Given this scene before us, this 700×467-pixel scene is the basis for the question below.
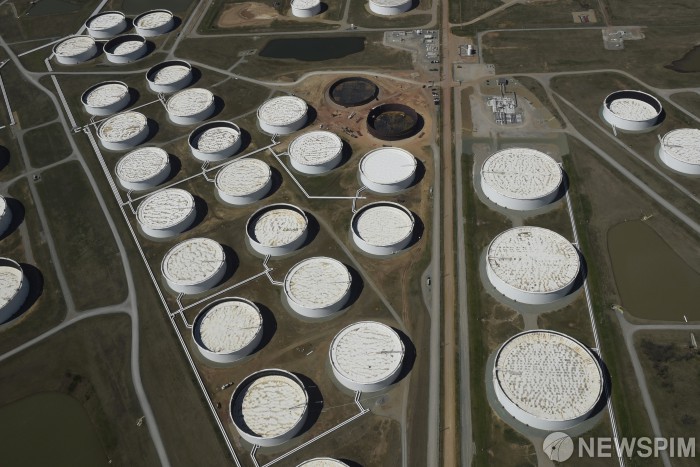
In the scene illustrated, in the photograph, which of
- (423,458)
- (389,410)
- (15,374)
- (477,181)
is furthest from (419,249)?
(15,374)

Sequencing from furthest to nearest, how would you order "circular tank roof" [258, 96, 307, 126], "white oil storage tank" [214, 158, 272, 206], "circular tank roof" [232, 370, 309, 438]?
1. "circular tank roof" [258, 96, 307, 126]
2. "white oil storage tank" [214, 158, 272, 206]
3. "circular tank roof" [232, 370, 309, 438]

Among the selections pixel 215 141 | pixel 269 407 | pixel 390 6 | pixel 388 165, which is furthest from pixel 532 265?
pixel 390 6

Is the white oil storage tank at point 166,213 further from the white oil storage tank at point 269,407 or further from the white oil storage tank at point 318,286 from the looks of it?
the white oil storage tank at point 269,407

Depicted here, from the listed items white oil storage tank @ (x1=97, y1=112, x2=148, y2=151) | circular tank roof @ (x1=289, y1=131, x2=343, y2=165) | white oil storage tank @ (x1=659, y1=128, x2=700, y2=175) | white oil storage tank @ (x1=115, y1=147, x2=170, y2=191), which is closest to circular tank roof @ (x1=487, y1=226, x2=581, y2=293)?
white oil storage tank @ (x1=659, y1=128, x2=700, y2=175)

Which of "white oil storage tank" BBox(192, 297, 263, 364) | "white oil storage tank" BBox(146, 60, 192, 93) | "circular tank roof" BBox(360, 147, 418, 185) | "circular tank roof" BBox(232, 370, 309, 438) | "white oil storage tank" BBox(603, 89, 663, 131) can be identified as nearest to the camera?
"circular tank roof" BBox(232, 370, 309, 438)

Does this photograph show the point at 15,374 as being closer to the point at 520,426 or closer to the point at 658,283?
the point at 520,426

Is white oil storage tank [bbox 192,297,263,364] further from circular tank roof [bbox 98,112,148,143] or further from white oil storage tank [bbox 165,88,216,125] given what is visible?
circular tank roof [bbox 98,112,148,143]
